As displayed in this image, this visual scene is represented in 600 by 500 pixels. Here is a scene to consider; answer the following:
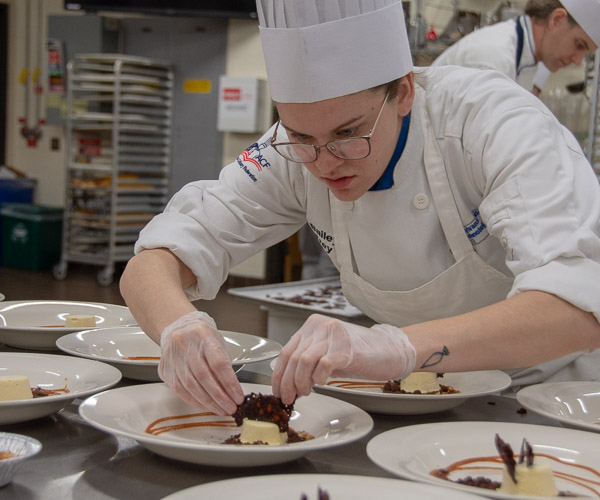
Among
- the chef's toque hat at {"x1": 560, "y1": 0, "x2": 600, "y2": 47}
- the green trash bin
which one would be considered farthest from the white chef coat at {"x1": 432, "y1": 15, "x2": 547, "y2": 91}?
the green trash bin

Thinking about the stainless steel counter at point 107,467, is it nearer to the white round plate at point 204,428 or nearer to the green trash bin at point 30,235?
the white round plate at point 204,428

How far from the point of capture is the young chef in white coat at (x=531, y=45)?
9.75ft

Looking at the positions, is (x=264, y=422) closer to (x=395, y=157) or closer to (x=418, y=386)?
(x=418, y=386)

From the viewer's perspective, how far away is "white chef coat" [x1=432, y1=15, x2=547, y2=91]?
3143 millimetres

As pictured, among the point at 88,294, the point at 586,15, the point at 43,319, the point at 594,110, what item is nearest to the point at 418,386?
the point at 43,319

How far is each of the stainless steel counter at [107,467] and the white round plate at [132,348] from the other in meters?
0.20

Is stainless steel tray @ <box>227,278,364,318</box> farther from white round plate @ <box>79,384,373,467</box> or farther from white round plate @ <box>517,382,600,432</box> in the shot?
white round plate @ <box>79,384,373,467</box>

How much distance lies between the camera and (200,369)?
1108 mm

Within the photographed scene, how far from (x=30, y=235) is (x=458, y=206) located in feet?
19.5

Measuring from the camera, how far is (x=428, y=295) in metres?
1.51

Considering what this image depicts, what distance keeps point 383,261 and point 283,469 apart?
2.11 feet

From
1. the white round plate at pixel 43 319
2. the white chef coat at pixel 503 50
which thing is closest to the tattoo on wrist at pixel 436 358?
the white round plate at pixel 43 319

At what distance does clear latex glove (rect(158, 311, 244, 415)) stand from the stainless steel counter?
0.12 metres

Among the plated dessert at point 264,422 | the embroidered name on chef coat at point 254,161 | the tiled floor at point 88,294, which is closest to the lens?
the plated dessert at point 264,422
